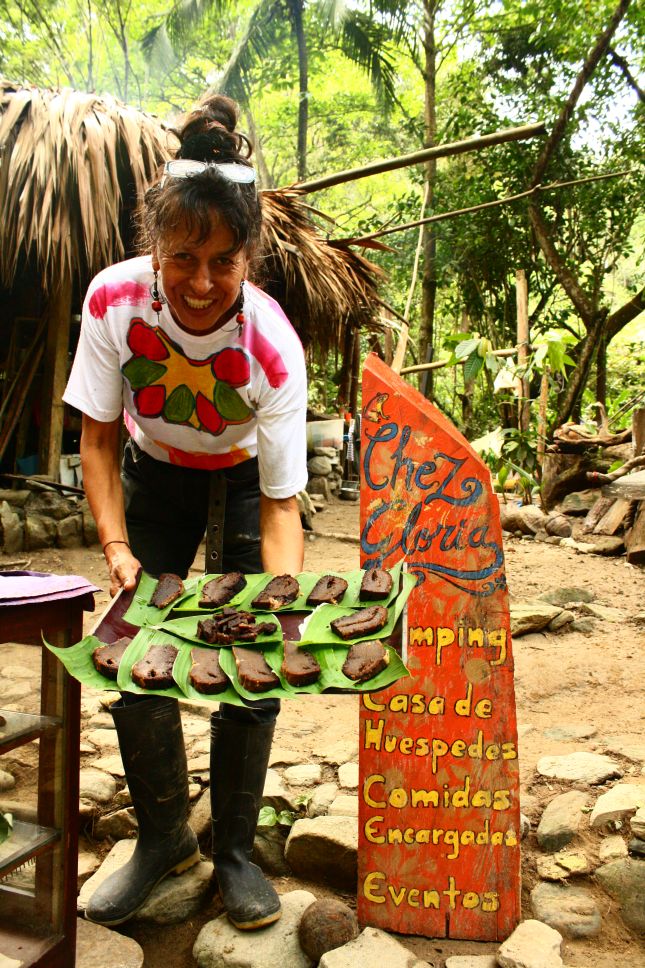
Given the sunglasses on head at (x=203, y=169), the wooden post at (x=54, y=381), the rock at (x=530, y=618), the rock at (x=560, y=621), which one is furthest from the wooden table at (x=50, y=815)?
the wooden post at (x=54, y=381)

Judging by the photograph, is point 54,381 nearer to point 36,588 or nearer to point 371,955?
point 36,588

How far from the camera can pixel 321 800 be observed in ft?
→ 7.88

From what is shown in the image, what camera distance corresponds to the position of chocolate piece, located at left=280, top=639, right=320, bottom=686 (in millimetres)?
1396

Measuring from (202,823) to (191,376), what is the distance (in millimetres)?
1246

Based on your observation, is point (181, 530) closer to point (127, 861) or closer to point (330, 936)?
point (127, 861)

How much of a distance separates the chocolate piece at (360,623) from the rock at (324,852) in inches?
32.9

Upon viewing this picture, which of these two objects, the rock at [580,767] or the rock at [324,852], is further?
the rock at [580,767]

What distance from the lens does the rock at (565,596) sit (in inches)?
192

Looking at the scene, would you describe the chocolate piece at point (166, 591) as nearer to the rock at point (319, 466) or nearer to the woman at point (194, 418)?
the woman at point (194, 418)

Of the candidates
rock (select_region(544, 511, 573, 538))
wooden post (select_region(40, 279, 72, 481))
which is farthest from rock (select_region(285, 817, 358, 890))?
rock (select_region(544, 511, 573, 538))

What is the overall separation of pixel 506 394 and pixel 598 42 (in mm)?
3897

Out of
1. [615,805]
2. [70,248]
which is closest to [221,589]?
[615,805]

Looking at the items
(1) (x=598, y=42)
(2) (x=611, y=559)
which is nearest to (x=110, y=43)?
(1) (x=598, y=42)

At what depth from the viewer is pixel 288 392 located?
191 centimetres
